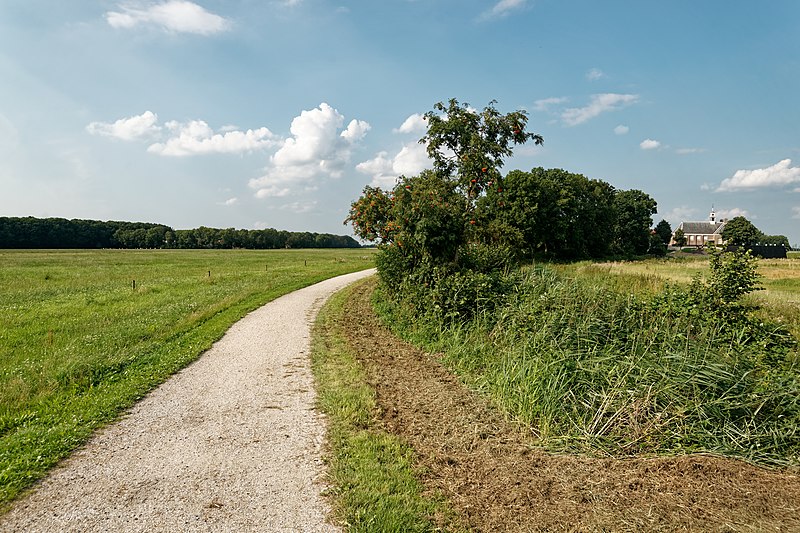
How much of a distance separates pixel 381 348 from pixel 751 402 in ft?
22.1

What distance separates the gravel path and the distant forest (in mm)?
84761

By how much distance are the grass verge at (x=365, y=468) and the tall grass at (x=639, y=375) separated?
1.77m

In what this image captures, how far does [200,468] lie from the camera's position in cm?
456

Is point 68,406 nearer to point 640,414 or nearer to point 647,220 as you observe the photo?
point 640,414

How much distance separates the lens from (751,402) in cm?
496

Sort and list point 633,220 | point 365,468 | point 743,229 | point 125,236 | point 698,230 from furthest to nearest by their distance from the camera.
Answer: point 698,230 < point 125,236 < point 743,229 < point 633,220 < point 365,468

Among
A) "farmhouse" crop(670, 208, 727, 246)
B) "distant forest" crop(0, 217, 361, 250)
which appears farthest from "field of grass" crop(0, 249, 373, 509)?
"farmhouse" crop(670, 208, 727, 246)

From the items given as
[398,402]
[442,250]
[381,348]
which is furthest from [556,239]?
[398,402]

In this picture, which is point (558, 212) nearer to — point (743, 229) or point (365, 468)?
point (365, 468)

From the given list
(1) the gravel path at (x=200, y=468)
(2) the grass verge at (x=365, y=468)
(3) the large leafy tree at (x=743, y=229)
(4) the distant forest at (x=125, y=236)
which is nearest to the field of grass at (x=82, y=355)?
(1) the gravel path at (x=200, y=468)

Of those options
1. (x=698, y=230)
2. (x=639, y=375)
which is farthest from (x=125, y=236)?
(x=698, y=230)

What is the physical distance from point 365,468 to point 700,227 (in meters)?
162

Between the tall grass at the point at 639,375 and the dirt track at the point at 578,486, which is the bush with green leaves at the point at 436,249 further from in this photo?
the dirt track at the point at 578,486

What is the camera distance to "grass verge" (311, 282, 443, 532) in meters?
3.75
